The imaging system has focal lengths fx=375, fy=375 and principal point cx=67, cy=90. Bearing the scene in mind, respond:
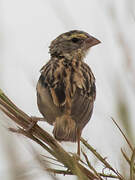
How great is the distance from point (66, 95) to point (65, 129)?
0.34 metres

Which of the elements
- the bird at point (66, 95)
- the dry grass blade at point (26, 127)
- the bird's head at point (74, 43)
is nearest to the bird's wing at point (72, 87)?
the bird at point (66, 95)

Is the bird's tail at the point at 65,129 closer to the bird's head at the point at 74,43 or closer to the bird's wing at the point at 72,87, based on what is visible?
the bird's wing at the point at 72,87

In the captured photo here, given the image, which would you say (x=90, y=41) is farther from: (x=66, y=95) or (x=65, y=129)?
(x=65, y=129)

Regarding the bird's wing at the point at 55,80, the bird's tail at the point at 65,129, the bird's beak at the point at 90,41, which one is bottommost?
the bird's tail at the point at 65,129

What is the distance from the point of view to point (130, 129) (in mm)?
1685

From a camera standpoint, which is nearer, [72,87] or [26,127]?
[26,127]

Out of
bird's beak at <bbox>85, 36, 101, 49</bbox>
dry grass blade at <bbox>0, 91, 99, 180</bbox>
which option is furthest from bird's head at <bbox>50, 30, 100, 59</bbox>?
dry grass blade at <bbox>0, 91, 99, 180</bbox>

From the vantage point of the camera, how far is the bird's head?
4684mm

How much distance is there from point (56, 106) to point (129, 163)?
1554 millimetres

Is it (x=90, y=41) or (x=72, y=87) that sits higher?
(x=90, y=41)

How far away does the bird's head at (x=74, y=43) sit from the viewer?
184 inches

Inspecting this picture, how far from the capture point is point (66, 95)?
130 inches

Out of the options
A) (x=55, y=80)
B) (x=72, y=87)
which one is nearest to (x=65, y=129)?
(x=72, y=87)

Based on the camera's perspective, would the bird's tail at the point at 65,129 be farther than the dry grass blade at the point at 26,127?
Yes
